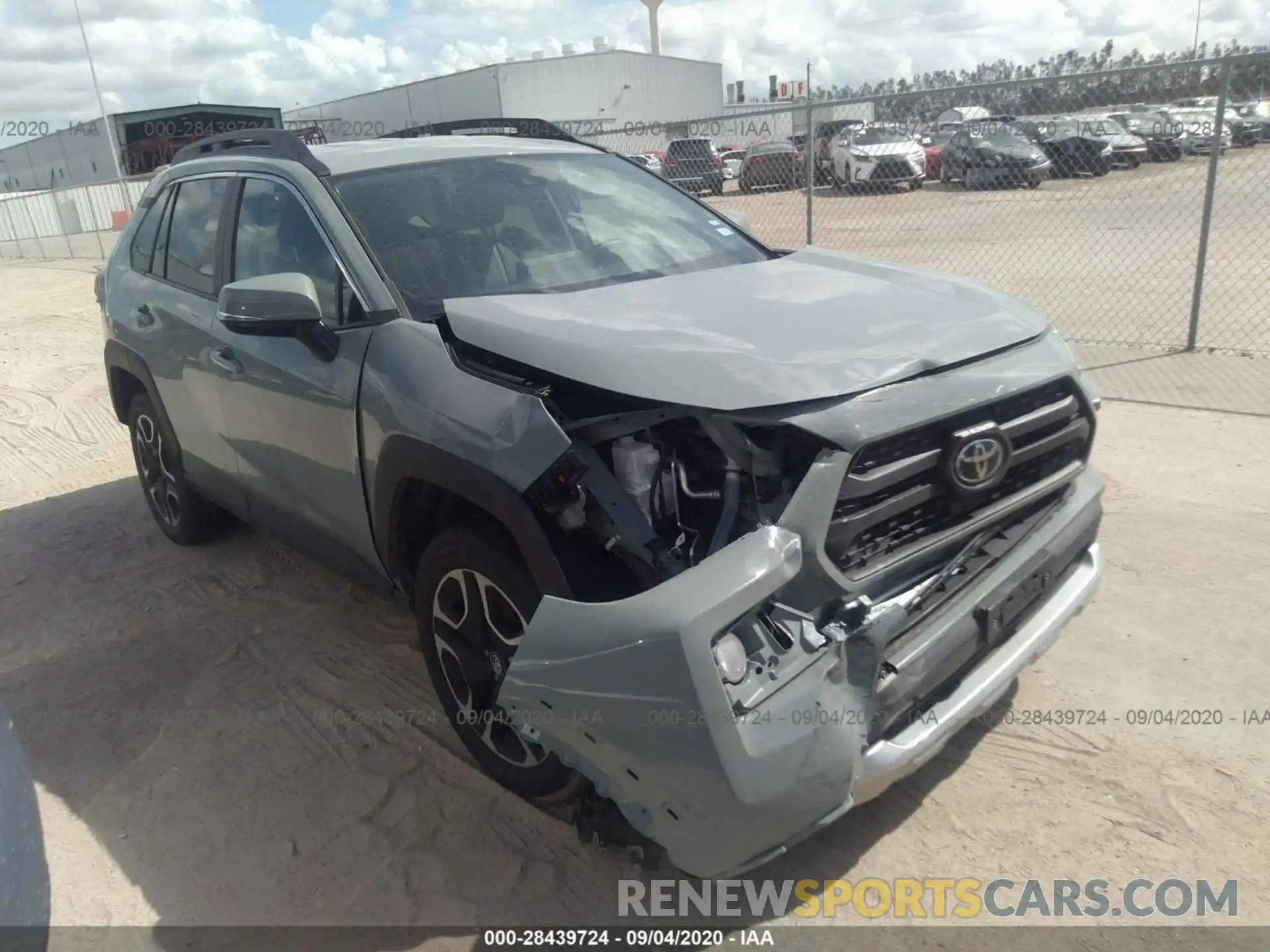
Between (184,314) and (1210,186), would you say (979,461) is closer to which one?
(184,314)

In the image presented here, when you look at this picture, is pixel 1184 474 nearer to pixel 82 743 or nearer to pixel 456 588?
pixel 456 588

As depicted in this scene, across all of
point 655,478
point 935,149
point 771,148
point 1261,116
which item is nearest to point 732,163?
point 771,148

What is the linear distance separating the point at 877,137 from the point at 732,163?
6242mm

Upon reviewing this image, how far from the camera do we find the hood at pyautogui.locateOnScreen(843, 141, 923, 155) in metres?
14.0

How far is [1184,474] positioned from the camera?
490cm

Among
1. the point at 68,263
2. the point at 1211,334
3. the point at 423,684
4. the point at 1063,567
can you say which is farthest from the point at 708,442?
the point at 68,263

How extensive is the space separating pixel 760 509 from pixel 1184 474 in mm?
3590

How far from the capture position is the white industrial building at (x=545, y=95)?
4256cm

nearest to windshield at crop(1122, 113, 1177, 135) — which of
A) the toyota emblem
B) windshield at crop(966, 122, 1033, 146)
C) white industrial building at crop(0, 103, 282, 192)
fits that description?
windshield at crop(966, 122, 1033, 146)

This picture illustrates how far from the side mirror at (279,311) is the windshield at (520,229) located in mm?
281

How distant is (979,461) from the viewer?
95.5 inches

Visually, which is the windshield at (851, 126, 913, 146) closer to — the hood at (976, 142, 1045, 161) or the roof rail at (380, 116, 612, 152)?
the hood at (976, 142, 1045, 161)

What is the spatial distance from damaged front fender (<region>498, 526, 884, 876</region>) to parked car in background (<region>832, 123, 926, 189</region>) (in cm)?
1215

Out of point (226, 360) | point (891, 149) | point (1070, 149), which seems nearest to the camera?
point (226, 360)
